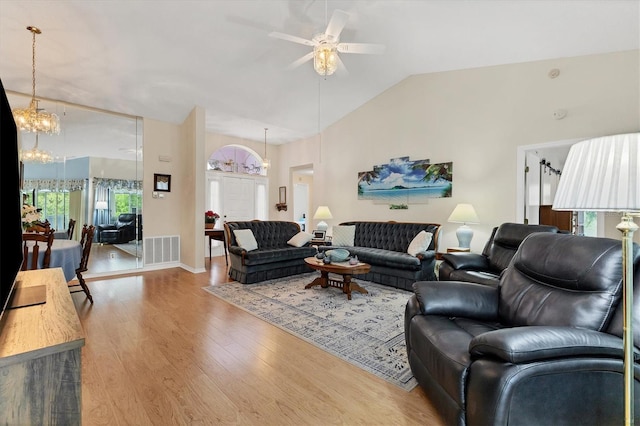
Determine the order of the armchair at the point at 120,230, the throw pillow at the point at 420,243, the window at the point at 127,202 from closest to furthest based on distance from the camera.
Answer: the throw pillow at the point at 420,243 → the armchair at the point at 120,230 → the window at the point at 127,202

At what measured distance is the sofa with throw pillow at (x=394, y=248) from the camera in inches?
166

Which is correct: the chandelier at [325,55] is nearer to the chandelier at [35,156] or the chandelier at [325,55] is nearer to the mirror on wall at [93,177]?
the mirror on wall at [93,177]

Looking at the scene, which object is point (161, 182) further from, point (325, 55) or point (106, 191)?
point (325, 55)

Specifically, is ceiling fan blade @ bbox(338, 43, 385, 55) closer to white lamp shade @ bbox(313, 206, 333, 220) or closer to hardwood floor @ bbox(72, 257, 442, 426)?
hardwood floor @ bbox(72, 257, 442, 426)

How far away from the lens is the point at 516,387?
45.8 inches

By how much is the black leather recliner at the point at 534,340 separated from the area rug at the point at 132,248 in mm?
5212

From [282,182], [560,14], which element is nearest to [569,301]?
[560,14]

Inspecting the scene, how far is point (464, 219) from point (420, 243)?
0.74 metres

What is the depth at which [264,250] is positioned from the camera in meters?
4.77

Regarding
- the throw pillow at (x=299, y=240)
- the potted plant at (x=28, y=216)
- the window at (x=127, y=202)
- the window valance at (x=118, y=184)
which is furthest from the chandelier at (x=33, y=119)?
the throw pillow at (x=299, y=240)

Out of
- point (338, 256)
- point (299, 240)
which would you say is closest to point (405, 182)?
point (299, 240)

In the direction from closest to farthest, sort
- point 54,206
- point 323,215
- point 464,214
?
point 464,214
point 54,206
point 323,215

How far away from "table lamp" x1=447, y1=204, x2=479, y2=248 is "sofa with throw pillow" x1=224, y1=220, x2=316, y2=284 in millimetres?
2424

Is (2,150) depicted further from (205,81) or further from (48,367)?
(205,81)
